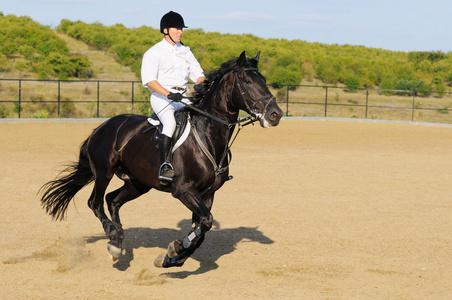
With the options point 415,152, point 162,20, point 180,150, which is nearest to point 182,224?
point 180,150

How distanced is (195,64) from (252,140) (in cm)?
1726

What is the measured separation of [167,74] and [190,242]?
2.09 metres

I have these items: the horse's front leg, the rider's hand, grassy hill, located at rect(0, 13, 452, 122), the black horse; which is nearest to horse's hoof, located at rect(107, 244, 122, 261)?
the black horse

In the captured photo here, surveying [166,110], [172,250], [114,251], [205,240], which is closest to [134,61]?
[205,240]

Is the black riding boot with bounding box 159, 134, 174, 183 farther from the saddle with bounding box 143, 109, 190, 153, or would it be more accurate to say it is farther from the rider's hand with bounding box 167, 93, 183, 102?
the rider's hand with bounding box 167, 93, 183, 102

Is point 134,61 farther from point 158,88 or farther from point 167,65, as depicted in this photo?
point 158,88

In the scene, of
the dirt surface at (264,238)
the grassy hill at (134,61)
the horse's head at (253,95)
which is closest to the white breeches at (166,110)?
the horse's head at (253,95)

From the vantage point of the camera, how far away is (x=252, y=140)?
2452 cm

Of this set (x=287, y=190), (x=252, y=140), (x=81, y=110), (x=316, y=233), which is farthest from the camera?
(x=81, y=110)

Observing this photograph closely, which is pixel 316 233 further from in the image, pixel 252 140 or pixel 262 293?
pixel 252 140

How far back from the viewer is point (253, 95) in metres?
6.39

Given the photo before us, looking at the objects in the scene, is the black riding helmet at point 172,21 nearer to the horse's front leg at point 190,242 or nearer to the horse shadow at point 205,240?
the horse's front leg at point 190,242

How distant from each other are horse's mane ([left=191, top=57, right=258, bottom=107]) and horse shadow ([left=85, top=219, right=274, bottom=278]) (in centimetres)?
216

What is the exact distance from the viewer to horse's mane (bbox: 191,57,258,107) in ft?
21.8
